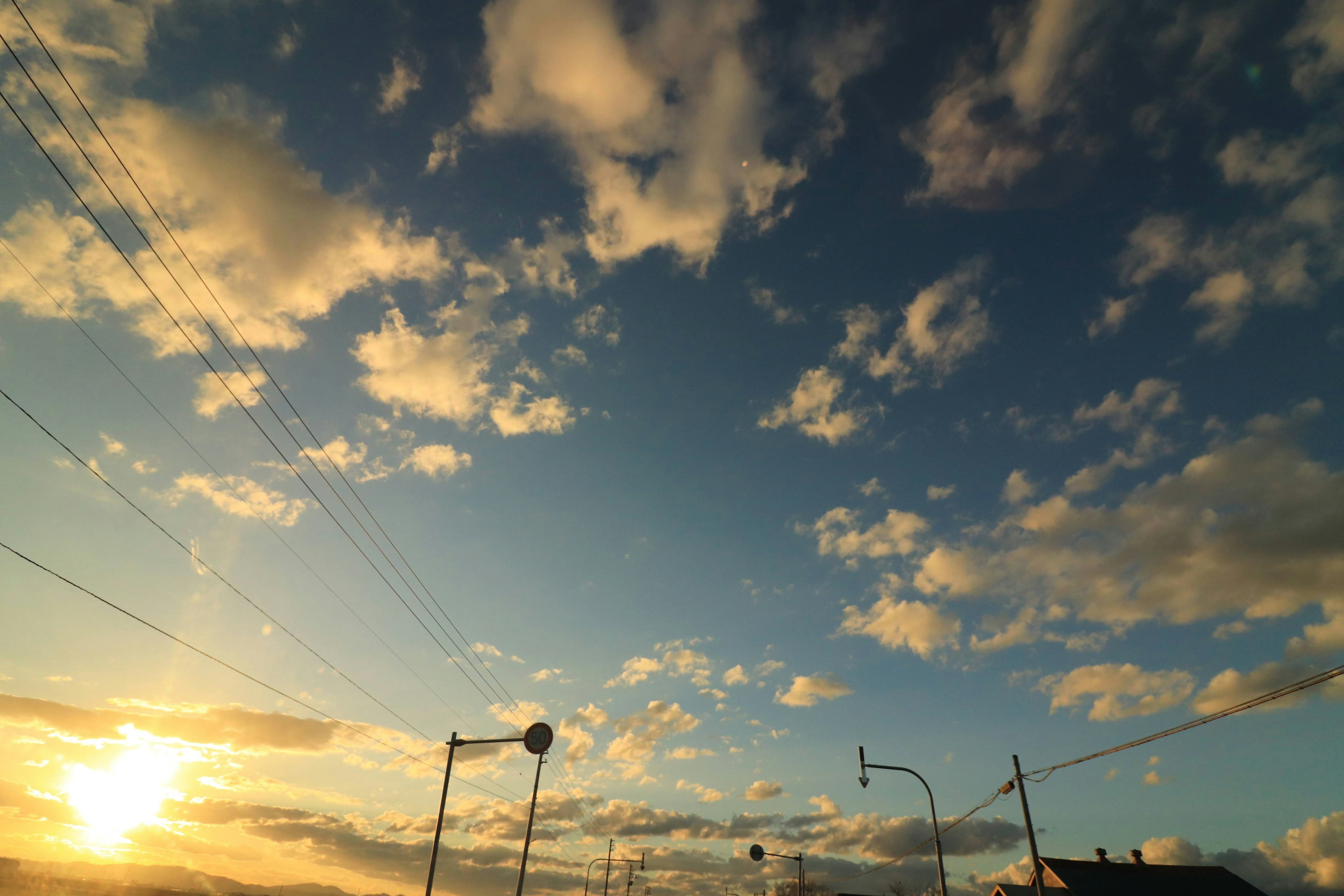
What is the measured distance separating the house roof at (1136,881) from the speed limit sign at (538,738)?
96.6 ft

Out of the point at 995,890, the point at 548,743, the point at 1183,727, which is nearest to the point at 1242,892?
the point at 995,890

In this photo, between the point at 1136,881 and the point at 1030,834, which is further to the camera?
the point at 1136,881

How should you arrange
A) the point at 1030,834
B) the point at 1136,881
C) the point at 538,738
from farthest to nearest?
the point at 1136,881 → the point at 538,738 → the point at 1030,834

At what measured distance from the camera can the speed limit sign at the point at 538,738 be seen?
98.9 ft

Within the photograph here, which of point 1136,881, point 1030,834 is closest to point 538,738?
point 1030,834

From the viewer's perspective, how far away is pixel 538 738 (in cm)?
3080

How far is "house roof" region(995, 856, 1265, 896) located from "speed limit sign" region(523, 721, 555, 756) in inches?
1159

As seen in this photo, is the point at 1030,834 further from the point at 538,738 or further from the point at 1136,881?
the point at 1136,881

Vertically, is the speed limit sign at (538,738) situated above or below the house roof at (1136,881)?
above

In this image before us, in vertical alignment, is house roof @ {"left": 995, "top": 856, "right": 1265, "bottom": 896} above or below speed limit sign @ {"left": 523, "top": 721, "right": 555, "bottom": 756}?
below

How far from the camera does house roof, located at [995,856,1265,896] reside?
37281 millimetres

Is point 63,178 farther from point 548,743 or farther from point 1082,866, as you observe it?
point 1082,866

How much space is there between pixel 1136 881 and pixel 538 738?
134ft

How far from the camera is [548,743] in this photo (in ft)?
99.7
